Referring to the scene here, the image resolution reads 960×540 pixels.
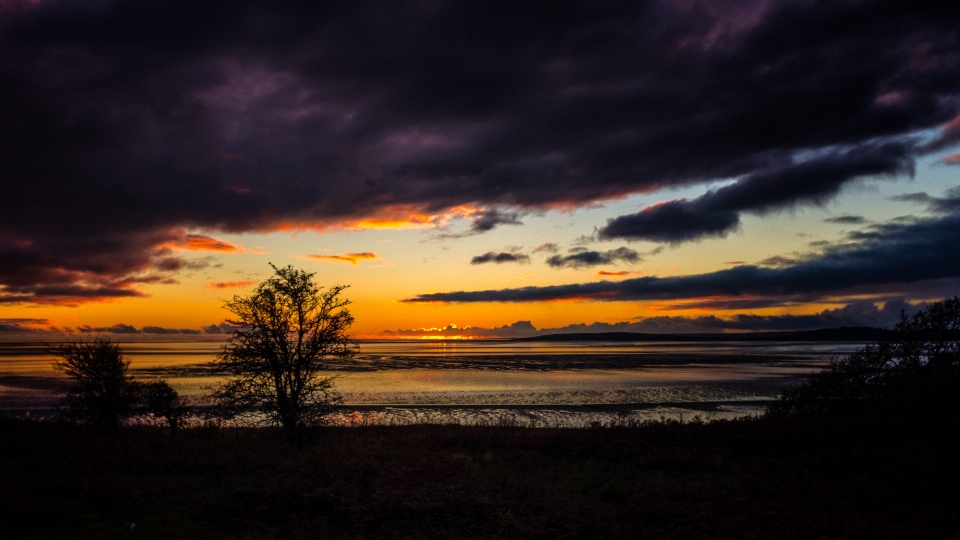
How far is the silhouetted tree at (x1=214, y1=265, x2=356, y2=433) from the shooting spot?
2683 cm

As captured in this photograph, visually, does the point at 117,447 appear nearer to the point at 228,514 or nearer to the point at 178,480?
the point at 178,480

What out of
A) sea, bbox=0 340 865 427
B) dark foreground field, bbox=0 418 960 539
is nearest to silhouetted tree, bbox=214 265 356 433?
dark foreground field, bbox=0 418 960 539

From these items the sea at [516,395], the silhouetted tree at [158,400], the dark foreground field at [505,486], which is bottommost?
the sea at [516,395]

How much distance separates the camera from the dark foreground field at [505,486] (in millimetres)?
13070

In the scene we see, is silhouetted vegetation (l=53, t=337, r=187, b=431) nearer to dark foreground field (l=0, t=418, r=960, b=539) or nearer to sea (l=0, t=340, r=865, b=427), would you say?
dark foreground field (l=0, t=418, r=960, b=539)

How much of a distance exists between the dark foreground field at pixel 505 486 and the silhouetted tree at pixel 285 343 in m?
3.77

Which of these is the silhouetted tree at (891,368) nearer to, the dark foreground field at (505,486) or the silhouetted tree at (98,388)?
the dark foreground field at (505,486)

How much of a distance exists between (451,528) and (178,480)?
9.52m

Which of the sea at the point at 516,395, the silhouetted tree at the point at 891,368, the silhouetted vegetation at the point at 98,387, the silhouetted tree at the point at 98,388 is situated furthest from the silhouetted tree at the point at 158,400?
the silhouetted tree at the point at 891,368

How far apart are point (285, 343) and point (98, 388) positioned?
36.4ft

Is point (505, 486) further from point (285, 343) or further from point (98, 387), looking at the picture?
point (98, 387)

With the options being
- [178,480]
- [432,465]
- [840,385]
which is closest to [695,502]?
[432,465]

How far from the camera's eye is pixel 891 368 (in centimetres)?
2725

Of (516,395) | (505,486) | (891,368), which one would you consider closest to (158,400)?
(505,486)
